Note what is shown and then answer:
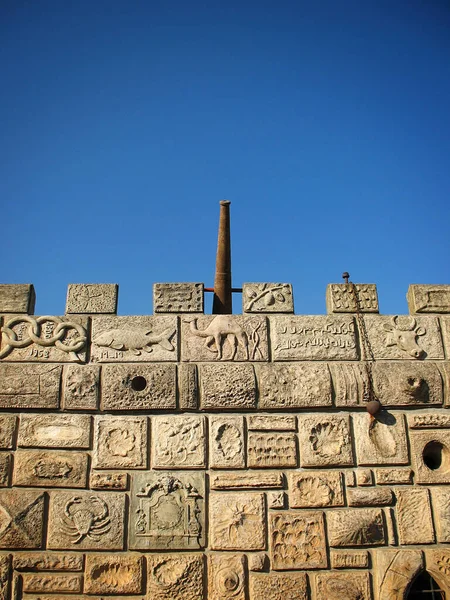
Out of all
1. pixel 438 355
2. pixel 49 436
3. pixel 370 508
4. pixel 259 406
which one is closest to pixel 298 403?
pixel 259 406

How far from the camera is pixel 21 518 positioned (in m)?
5.14

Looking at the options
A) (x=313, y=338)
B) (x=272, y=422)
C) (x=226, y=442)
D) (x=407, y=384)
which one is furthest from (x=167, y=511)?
(x=407, y=384)

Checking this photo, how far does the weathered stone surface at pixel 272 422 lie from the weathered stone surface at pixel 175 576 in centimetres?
117

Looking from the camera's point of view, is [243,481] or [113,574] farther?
[243,481]

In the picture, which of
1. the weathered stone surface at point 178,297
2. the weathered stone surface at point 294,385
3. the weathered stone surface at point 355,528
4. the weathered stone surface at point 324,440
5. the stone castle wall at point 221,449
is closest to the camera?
the stone castle wall at point 221,449

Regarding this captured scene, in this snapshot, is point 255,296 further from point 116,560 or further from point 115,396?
point 116,560

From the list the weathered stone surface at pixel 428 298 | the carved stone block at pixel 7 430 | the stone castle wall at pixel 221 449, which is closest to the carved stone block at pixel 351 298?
the stone castle wall at pixel 221 449

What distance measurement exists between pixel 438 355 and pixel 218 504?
2526 mm

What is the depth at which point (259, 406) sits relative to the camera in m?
5.54

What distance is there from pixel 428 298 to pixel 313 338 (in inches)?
50.5

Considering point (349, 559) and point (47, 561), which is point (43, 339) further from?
point (349, 559)

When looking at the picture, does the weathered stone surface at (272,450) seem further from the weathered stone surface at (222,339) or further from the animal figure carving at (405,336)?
the animal figure carving at (405,336)

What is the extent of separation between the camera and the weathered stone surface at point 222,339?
18.7 ft

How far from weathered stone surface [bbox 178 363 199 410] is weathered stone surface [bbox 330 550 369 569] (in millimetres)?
1729
